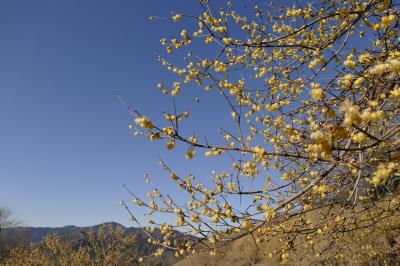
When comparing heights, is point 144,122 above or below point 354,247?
above

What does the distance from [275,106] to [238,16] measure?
220cm

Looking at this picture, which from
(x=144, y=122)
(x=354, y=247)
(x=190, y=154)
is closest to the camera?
(x=144, y=122)

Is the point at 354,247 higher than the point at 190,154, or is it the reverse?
the point at 190,154

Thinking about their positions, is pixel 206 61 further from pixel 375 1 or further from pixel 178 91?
pixel 375 1

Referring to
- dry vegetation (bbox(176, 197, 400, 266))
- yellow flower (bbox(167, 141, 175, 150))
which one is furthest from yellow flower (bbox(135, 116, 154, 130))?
dry vegetation (bbox(176, 197, 400, 266))

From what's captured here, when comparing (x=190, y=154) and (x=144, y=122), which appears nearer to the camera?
(x=144, y=122)

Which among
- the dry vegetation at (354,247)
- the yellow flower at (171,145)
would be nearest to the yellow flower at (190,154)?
the yellow flower at (171,145)

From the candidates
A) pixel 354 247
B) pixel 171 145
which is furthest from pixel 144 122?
pixel 354 247

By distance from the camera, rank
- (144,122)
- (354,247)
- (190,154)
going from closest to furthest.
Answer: (144,122), (190,154), (354,247)

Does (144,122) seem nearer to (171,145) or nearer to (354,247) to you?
(171,145)

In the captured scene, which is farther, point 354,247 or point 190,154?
point 354,247

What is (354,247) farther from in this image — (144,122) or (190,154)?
(144,122)

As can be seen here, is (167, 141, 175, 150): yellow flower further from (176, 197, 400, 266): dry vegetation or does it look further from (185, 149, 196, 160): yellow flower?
(176, 197, 400, 266): dry vegetation

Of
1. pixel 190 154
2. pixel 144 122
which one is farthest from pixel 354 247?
pixel 144 122
